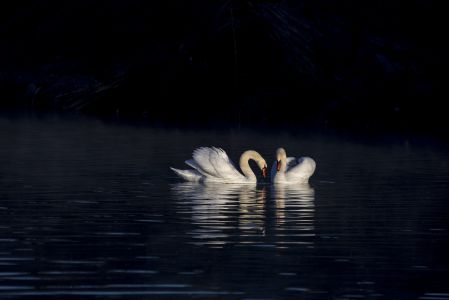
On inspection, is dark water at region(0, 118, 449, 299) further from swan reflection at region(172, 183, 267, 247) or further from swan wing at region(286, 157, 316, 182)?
swan wing at region(286, 157, 316, 182)

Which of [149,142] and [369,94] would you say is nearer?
[149,142]

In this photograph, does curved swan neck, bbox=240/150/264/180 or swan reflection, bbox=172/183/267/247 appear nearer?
swan reflection, bbox=172/183/267/247

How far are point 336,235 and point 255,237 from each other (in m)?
1.34

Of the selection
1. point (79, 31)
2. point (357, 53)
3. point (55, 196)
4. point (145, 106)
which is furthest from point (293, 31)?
point (55, 196)

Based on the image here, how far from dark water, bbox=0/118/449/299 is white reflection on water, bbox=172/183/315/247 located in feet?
0.11

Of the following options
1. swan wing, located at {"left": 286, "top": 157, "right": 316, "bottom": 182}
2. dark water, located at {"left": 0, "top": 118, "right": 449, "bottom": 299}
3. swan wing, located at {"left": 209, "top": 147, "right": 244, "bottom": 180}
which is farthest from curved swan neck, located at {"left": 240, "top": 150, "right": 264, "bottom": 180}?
dark water, located at {"left": 0, "top": 118, "right": 449, "bottom": 299}

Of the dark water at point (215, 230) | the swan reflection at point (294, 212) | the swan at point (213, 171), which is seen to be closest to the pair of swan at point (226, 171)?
the swan at point (213, 171)

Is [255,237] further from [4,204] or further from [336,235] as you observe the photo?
[4,204]

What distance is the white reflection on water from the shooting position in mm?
25031

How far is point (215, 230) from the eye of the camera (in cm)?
2584

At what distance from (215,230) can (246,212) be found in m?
3.05

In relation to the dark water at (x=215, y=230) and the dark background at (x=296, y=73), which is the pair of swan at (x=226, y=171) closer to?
the dark water at (x=215, y=230)

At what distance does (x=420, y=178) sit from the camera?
3653 cm

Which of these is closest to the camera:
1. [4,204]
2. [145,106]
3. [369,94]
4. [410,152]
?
[4,204]
